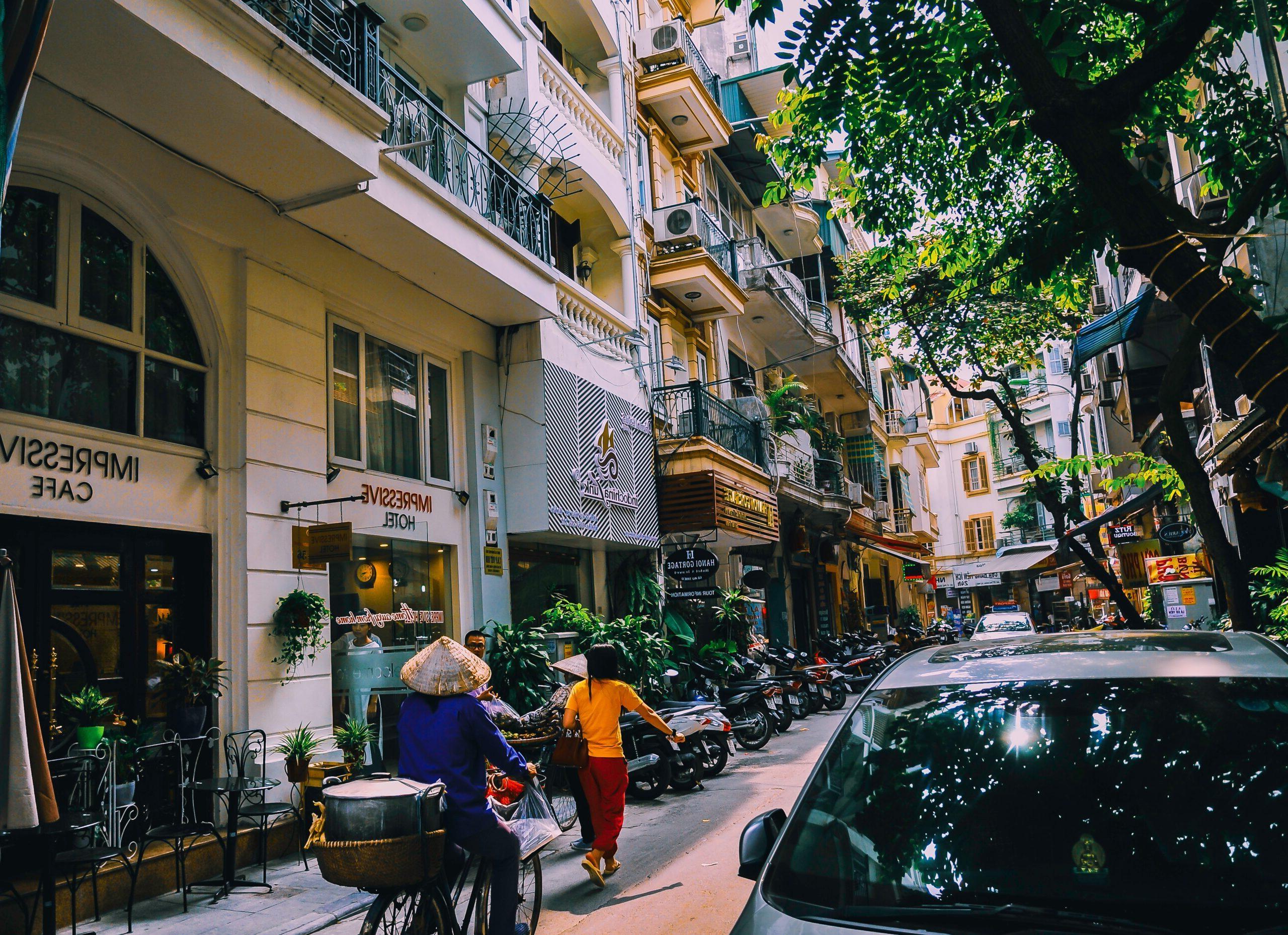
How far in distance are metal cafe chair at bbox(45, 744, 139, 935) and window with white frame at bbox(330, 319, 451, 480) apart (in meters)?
3.90

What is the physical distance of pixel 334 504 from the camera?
32.1 ft

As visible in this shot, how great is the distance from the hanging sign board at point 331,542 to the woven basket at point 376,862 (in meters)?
4.75

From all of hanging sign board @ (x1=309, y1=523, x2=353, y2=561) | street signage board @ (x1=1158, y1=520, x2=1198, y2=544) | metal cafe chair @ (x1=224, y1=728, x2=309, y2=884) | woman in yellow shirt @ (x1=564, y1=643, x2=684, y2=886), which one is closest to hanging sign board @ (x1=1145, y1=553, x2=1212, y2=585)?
street signage board @ (x1=1158, y1=520, x2=1198, y2=544)

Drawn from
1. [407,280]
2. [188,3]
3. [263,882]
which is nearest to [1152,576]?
[407,280]

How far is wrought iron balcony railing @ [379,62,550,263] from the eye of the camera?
10.0m

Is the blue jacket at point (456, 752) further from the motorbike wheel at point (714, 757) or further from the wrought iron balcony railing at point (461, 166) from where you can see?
the motorbike wheel at point (714, 757)

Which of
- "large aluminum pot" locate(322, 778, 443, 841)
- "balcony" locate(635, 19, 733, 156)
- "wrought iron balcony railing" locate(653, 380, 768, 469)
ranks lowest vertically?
"large aluminum pot" locate(322, 778, 443, 841)

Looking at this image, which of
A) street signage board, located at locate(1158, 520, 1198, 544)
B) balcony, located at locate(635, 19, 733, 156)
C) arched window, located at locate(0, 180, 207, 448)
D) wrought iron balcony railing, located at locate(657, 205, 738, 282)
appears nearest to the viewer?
arched window, located at locate(0, 180, 207, 448)

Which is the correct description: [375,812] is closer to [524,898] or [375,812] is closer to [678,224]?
[524,898]

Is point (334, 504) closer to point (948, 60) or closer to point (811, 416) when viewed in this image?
point (948, 60)

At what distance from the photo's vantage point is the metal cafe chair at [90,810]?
617 centimetres

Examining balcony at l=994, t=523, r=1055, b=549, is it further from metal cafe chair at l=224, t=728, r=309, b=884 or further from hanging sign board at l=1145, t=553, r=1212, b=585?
metal cafe chair at l=224, t=728, r=309, b=884

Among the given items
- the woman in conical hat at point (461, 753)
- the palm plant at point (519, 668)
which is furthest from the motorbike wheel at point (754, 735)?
the woman in conical hat at point (461, 753)

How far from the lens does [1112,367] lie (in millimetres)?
18250
